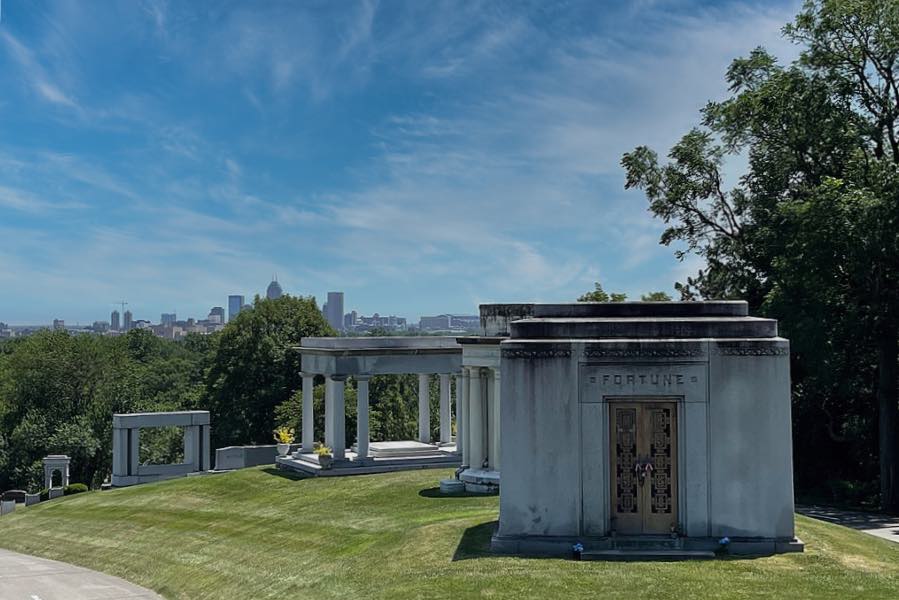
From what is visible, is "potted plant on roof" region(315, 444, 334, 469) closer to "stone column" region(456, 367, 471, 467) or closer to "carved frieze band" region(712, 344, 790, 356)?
"stone column" region(456, 367, 471, 467)

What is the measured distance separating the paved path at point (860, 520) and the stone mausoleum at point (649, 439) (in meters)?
10.8

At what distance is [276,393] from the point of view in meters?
66.0

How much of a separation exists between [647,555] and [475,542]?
3.87 metres

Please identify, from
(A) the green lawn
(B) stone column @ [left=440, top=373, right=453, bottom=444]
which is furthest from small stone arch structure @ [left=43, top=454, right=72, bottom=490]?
(B) stone column @ [left=440, top=373, right=453, bottom=444]

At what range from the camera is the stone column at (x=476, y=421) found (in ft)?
104

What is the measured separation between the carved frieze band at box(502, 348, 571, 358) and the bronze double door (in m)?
1.47

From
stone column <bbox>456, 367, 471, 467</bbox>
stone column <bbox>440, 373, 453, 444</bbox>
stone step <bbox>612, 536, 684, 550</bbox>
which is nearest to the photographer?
stone step <bbox>612, 536, 684, 550</bbox>

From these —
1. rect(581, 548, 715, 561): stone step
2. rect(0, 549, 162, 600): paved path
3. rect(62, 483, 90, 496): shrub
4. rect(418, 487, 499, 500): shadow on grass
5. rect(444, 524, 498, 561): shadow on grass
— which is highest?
rect(581, 548, 715, 561): stone step

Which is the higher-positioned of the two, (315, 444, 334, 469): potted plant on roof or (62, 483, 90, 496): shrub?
(315, 444, 334, 469): potted plant on roof

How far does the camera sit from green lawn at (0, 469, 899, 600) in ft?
54.9

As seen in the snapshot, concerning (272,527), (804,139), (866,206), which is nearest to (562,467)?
(272,527)

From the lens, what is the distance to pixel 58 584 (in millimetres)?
25828

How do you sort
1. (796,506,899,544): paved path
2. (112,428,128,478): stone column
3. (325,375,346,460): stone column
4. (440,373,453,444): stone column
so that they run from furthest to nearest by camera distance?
1. (112,428,128,478): stone column
2. (440,373,453,444): stone column
3. (325,375,346,460): stone column
4. (796,506,899,544): paved path

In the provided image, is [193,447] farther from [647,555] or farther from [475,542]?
[647,555]
